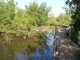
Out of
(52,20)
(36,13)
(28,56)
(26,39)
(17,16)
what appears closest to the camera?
(28,56)

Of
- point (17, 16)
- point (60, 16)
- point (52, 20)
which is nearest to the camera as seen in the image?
point (17, 16)

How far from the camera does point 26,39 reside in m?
25.1

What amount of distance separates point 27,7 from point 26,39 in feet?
75.3

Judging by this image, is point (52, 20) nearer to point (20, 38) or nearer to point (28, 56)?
point (20, 38)

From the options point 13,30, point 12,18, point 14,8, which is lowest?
point 13,30

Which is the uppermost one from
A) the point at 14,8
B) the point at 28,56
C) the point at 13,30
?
the point at 14,8

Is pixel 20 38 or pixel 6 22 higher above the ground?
pixel 6 22

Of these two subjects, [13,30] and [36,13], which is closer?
[13,30]

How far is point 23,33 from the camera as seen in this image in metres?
25.3

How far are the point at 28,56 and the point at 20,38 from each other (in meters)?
10.3

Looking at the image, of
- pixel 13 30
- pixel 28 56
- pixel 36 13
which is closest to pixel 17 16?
pixel 13 30

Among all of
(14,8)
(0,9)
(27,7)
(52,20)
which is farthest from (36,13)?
(0,9)

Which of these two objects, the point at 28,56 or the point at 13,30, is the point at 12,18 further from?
the point at 28,56

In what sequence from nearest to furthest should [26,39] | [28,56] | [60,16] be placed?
1. [28,56]
2. [26,39]
3. [60,16]
